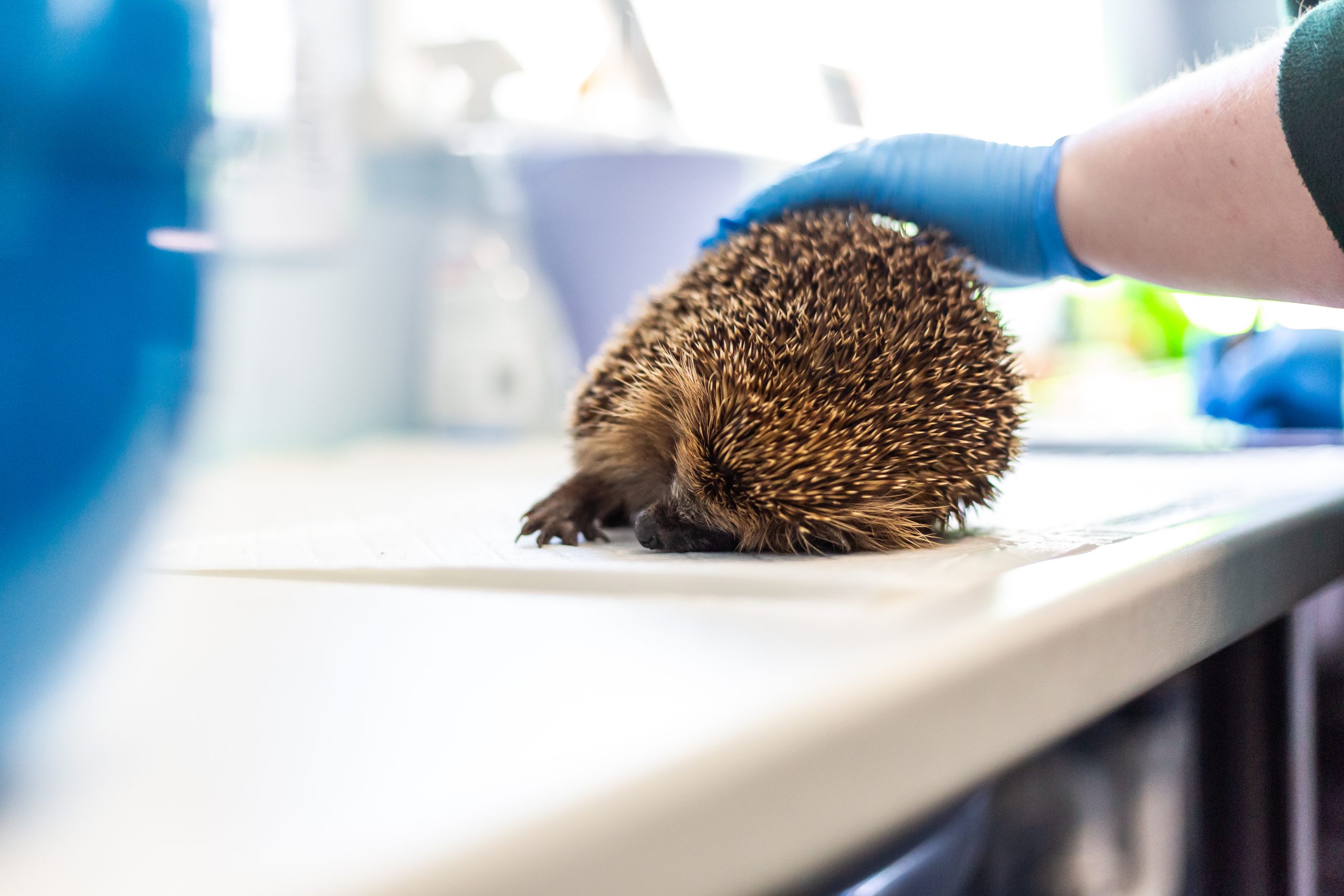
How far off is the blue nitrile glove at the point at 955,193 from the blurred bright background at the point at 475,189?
0.17 metres

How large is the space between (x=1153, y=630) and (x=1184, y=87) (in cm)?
53

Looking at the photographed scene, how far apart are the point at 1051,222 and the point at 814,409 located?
44 centimetres

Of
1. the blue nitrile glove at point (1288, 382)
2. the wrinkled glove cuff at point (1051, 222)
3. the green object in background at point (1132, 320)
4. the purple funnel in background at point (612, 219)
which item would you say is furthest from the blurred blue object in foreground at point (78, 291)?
the green object in background at point (1132, 320)

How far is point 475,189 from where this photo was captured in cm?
203

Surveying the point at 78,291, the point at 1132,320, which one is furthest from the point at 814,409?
the point at 1132,320

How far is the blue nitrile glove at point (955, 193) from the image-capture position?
3.23 feet

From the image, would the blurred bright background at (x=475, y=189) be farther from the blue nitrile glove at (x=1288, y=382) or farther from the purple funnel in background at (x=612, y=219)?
the blue nitrile glove at (x=1288, y=382)

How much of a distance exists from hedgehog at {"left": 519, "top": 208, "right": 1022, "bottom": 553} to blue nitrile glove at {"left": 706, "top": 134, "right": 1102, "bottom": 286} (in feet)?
0.47

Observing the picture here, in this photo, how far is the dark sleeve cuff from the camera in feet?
2.06

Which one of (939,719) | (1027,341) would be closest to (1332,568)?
(939,719)

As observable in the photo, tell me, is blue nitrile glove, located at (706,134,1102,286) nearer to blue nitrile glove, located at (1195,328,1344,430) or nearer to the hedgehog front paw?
the hedgehog front paw

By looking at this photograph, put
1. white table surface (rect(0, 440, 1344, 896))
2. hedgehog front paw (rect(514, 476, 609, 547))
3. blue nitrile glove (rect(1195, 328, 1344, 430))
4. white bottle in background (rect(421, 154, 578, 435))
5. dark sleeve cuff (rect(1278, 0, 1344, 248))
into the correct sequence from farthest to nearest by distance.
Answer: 1. white bottle in background (rect(421, 154, 578, 435))
2. blue nitrile glove (rect(1195, 328, 1344, 430))
3. hedgehog front paw (rect(514, 476, 609, 547))
4. dark sleeve cuff (rect(1278, 0, 1344, 248))
5. white table surface (rect(0, 440, 1344, 896))

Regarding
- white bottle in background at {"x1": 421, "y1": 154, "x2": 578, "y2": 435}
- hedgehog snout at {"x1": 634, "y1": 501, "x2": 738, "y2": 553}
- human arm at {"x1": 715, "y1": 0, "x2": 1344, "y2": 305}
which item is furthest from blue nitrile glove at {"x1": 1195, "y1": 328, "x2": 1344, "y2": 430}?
hedgehog snout at {"x1": 634, "y1": 501, "x2": 738, "y2": 553}

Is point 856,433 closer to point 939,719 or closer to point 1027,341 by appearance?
point 939,719
